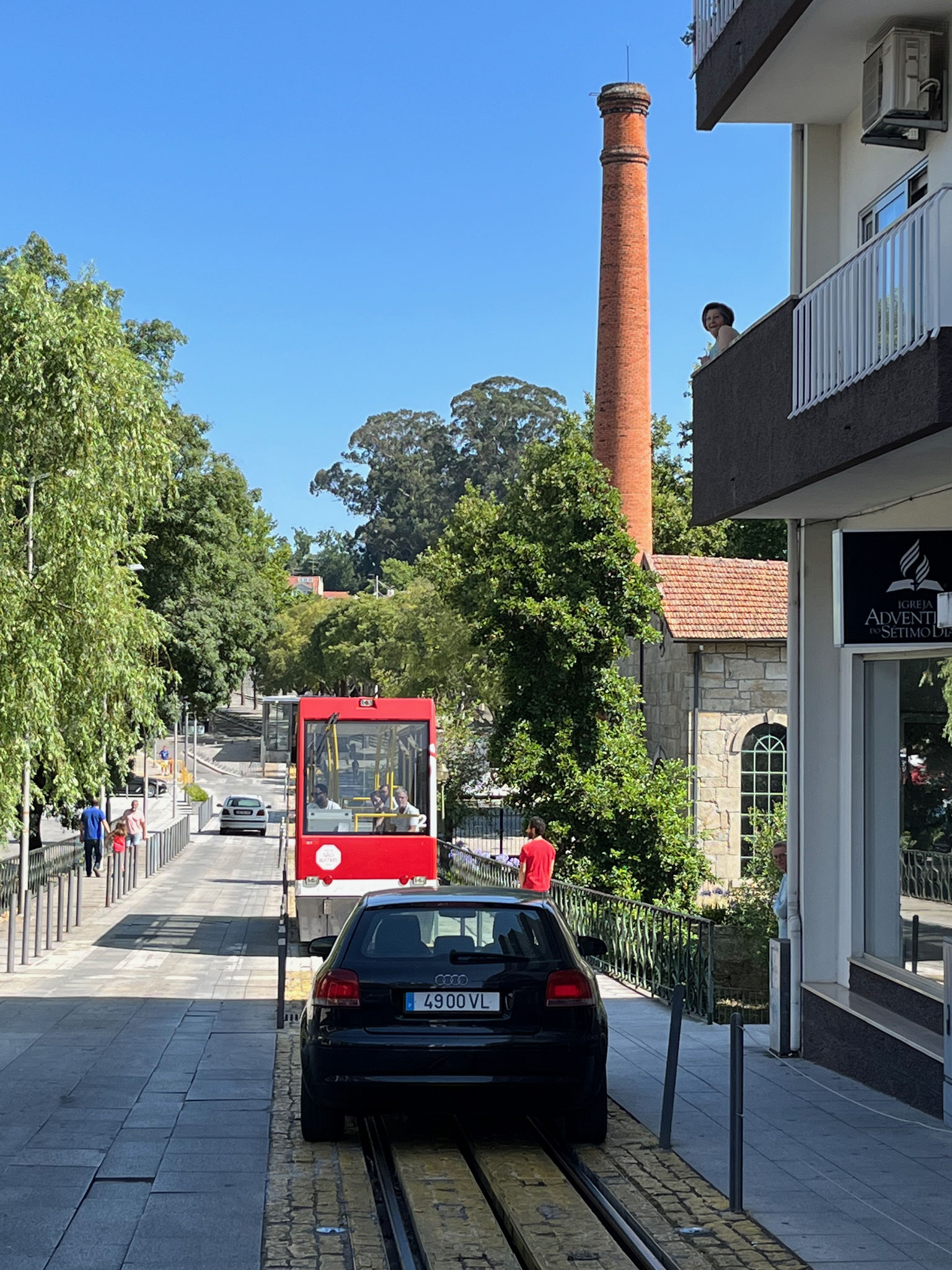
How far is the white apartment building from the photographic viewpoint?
912cm

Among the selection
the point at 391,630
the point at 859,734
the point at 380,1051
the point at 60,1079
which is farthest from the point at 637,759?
the point at 391,630

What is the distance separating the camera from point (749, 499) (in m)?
11.6

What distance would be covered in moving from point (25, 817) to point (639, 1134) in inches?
698

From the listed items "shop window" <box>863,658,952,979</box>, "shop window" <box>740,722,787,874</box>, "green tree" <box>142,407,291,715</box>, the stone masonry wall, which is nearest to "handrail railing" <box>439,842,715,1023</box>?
"shop window" <box>863,658,952,979</box>

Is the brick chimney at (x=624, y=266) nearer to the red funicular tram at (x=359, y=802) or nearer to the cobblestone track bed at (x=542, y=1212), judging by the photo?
the red funicular tram at (x=359, y=802)

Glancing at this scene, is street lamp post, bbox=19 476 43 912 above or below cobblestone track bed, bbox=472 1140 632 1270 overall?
above

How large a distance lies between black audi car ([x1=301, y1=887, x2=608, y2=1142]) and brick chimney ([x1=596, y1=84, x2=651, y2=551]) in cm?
3395

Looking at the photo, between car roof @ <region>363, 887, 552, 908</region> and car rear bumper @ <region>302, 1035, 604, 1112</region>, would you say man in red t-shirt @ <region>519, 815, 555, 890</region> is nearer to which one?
car roof @ <region>363, 887, 552, 908</region>

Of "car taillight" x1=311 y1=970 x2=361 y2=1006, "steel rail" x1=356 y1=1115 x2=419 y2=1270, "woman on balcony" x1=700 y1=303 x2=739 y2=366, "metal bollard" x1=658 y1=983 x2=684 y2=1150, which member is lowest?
"steel rail" x1=356 y1=1115 x2=419 y2=1270

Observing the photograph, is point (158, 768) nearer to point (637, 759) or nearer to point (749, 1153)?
point (637, 759)

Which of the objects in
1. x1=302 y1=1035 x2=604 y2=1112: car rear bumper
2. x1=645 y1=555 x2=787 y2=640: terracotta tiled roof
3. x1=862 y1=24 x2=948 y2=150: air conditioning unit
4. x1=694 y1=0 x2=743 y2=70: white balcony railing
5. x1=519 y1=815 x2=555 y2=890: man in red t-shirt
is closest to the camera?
x1=302 y1=1035 x2=604 y2=1112: car rear bumper

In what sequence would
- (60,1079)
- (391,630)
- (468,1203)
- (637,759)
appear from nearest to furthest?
(468,1203) < (60,1079) < (637,759) < (391,630)

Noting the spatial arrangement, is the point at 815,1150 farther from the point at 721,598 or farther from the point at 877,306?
the point at 721,598

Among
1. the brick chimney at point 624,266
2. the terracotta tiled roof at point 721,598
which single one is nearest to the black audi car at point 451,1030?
the terracotta tiled roof at point 721,598
